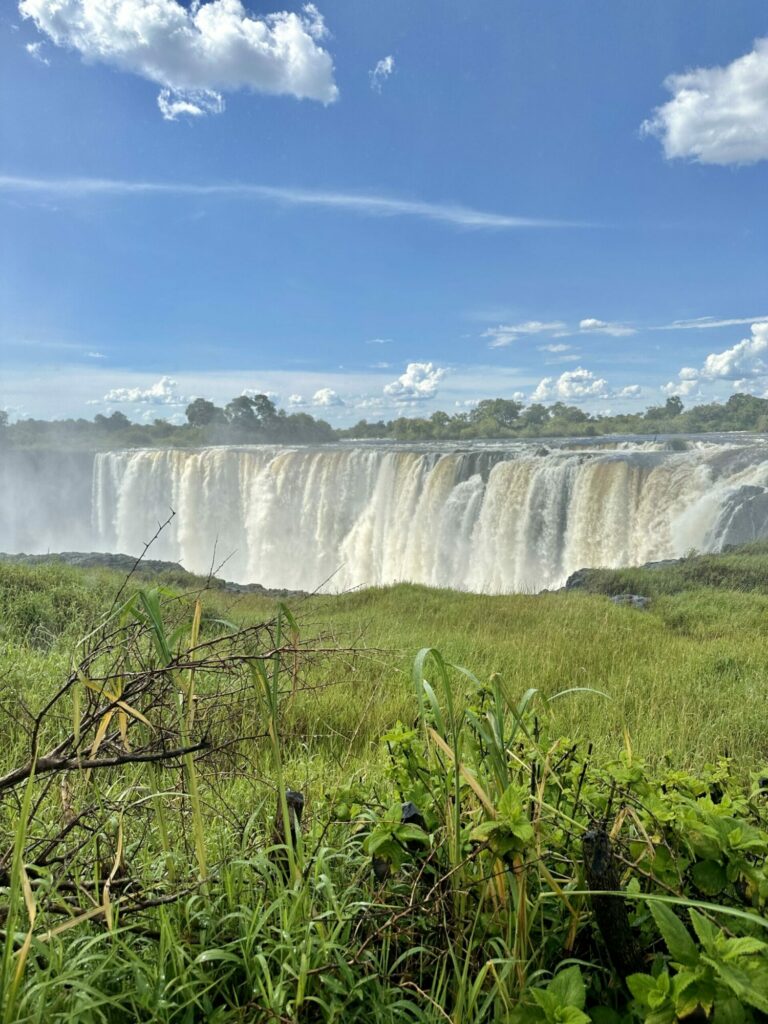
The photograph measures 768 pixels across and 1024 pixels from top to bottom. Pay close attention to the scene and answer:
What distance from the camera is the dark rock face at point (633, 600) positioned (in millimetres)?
9500

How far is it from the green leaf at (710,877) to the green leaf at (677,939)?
0.19 meters

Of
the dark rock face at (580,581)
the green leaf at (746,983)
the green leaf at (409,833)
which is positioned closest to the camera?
the green leaf at (746,983)

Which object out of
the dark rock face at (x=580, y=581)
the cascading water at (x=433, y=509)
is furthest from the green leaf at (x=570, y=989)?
the dark rock face at (x=580, y=581)

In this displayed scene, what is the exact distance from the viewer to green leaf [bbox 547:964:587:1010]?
0.99 m

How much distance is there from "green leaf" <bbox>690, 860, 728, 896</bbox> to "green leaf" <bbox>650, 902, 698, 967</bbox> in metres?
0.19

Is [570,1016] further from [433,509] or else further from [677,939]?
[433,509]

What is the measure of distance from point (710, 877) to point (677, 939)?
25 cm

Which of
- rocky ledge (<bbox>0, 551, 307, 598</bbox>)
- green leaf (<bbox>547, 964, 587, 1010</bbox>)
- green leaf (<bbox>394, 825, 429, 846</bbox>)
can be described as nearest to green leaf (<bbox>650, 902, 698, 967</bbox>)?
green leaf (<bbox>547, 964, 587, 1010</bbox>)

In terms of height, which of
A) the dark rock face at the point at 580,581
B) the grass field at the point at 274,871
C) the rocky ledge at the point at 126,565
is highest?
the grass field at the point at 274,871

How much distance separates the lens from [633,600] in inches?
387

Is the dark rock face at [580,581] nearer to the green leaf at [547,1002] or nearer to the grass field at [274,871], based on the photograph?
the grass field at [274,871]

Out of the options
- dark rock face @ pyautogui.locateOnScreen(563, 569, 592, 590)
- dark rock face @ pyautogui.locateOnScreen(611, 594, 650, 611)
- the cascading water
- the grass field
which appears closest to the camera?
the grass field

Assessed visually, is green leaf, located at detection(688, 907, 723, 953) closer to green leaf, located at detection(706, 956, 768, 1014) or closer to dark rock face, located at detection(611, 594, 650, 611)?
green leaf, located at detection(706, 956, 768, 1014)

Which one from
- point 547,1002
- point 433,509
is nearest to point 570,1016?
point 547,1002
